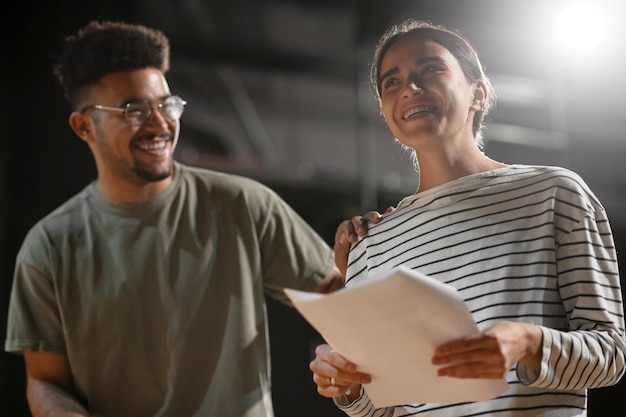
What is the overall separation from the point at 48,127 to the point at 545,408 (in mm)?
1496

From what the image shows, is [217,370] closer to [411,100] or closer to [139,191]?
[139,191]

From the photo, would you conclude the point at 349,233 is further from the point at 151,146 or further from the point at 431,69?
the point at 151,146

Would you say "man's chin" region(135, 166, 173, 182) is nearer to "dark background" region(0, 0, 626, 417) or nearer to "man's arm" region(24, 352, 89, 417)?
"dark background" region(0, 0, 626, 417)

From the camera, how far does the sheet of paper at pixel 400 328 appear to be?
97 cm

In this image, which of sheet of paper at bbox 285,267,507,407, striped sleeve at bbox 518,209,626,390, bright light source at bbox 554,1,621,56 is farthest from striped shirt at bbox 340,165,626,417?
bright light source at bbox 554,1,621,56

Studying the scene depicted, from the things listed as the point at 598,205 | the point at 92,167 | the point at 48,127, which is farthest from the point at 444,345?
the point at 48,127

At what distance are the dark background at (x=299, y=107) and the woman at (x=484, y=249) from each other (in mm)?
332

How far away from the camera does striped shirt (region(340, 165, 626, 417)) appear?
1076 millimetres

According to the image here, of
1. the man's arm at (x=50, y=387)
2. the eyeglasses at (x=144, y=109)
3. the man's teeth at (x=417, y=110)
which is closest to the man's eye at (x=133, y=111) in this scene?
the eyeglasses at (x=144, y=109)

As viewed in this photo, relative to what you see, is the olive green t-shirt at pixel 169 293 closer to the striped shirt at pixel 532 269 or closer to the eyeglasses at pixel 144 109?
the eyeglasses at pixel 144 109

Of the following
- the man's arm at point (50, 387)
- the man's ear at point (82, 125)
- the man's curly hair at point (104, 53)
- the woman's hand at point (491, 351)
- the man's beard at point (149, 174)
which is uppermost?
the man's curly hair at point (104, 53)

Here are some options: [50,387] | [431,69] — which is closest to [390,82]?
[431,69]

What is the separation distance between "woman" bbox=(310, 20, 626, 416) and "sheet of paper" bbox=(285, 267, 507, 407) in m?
0.03

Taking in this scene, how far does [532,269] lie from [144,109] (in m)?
→ 1.06
